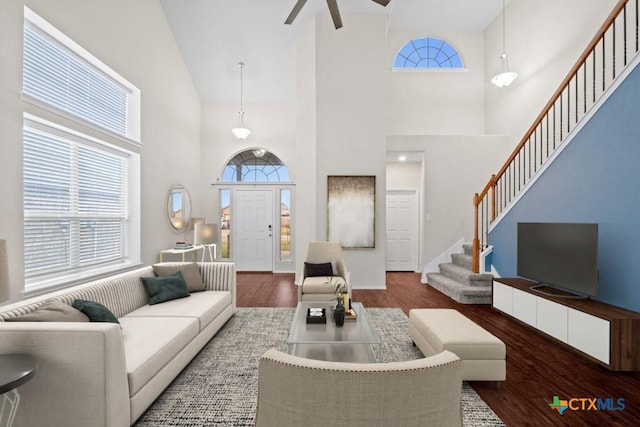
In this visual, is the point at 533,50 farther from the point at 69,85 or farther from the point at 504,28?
the point at 69,85

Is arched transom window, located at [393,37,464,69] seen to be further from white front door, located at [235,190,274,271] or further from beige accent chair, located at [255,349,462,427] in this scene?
beige accent chair, located at [255,349,462,427]

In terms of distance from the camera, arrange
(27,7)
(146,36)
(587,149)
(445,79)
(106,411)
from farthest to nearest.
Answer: (445,79) → (146,36) → (587,149) → (27,7) → (106,411)

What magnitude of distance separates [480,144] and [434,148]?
890mm

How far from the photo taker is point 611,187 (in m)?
3.16

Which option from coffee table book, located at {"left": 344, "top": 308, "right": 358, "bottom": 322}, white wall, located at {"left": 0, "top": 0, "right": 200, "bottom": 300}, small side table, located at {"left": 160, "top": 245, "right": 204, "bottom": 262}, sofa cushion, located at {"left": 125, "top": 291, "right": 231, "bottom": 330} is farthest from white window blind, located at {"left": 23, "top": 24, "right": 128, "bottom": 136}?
coffee table book, located at {"left": 344, "top": 308, "right": 358, "bottom": 322}

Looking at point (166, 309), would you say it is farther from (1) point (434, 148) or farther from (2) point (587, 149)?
(1) point (434, 148)

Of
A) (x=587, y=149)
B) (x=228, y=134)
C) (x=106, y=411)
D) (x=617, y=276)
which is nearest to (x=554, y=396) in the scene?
(x=617, y=276)

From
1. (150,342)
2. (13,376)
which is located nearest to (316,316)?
(150,342)

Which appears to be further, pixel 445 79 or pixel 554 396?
pixel 445 79

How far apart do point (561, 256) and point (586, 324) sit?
785 mm

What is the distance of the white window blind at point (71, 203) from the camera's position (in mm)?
3246

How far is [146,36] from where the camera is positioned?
493 centimetres

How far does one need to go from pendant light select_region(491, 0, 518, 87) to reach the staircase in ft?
9.56

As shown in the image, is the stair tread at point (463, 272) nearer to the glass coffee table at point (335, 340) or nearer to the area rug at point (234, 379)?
the area rug at point (234, 379)
